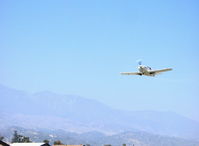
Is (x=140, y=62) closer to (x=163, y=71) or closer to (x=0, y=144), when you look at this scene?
(x=163, y=71)

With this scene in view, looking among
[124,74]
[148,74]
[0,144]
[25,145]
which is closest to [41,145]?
[25,145]

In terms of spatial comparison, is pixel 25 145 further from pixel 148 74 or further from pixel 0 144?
pixel 148 74

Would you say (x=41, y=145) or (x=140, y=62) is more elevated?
(x=140, y=62)

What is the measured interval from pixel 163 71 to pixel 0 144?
139 ft

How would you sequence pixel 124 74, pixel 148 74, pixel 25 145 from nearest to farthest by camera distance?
pixel 148 74
pixel 124 74
pixel 25 145

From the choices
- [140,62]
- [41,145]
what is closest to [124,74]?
[140,62]

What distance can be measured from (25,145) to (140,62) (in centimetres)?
3840

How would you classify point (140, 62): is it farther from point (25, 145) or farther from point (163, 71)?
point (25, 145)

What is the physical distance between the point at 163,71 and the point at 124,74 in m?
10.4

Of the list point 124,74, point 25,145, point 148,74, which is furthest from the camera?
point 25,145

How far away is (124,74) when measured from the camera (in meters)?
106

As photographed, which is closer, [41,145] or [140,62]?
[140,62]

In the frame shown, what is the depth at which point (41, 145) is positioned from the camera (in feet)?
385

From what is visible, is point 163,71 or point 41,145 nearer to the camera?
point 163,71
